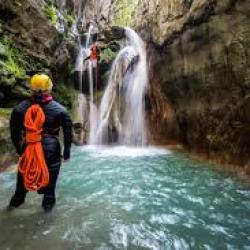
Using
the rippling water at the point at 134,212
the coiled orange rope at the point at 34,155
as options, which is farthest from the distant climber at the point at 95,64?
the coiled orange rope at the point at 34,155

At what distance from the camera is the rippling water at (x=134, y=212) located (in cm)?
374

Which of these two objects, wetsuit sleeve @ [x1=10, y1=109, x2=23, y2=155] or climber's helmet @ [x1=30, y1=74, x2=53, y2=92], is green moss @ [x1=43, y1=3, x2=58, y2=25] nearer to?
climber's helmet @ [x1=30, y1=74, x2=53, y2=92]

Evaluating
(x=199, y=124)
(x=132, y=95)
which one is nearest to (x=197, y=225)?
(x=199, y=124)

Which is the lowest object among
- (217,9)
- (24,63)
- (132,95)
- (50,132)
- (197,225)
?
(197,225)

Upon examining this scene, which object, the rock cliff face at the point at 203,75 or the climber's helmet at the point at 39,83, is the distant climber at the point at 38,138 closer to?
the climber's helmet at the point at 39,83

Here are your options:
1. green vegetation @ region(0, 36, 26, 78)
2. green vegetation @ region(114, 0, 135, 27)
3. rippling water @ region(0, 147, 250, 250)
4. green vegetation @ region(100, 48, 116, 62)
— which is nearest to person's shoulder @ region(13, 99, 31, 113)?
rippling water @ region(0, 147, 250, 250)

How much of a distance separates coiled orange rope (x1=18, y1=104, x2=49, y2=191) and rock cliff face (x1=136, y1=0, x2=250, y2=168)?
480 cm

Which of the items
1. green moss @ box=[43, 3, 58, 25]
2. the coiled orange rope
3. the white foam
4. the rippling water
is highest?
green moss @ box=[43, 3, 58, 25]

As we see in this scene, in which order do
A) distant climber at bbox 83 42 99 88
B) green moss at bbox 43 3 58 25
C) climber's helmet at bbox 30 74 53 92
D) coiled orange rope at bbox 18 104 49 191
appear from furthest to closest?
distant climber at bbox 83 42 99 88
green moss at bbox 43 3 58 25
climber's helmet at bbox 30 74 53 92
coiled orange rope at bbox 18 104 49 191

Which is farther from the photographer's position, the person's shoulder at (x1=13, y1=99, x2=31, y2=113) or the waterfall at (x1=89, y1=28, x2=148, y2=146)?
the waterfall at (x1=89, y1=28, x2=148, y2=146)

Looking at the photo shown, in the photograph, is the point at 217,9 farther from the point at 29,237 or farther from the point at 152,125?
the point at 29,237

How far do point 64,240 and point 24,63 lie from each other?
8.02 m

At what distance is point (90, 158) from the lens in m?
9.23

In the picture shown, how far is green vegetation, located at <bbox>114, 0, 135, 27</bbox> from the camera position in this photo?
1952cm
